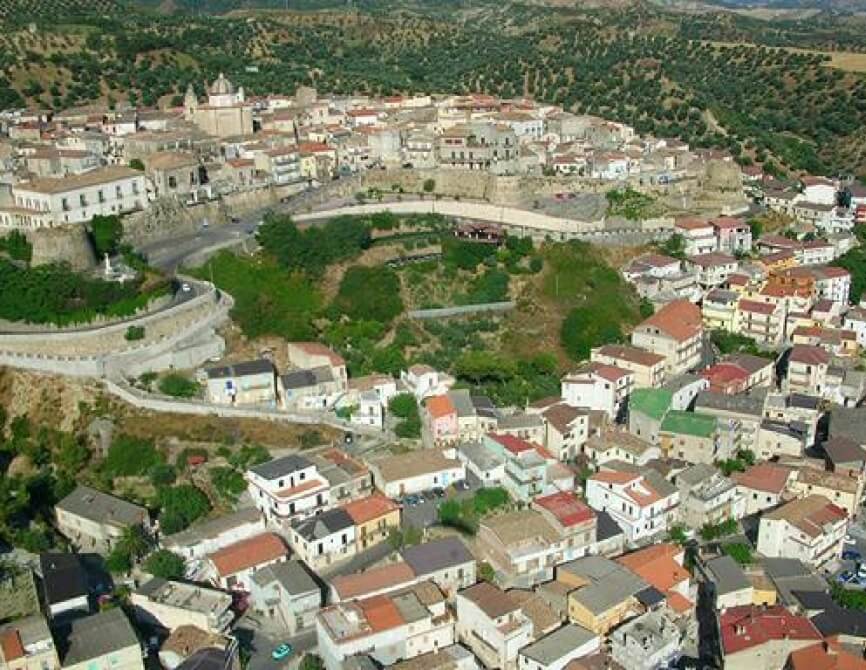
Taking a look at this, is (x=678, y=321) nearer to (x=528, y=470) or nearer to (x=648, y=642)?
(x=528, y=470)

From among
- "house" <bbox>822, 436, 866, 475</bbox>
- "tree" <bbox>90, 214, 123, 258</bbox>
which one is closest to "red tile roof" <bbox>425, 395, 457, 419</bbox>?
"house" <bbox>822, 436, 866, 475</bbox>

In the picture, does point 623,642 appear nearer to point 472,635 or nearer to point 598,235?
point 472,635

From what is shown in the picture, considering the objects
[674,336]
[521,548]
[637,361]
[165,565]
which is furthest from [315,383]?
[674,336]

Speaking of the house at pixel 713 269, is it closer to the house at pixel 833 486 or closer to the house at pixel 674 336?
the house at pixel 674 336

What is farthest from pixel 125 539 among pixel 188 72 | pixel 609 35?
pixel 609 35

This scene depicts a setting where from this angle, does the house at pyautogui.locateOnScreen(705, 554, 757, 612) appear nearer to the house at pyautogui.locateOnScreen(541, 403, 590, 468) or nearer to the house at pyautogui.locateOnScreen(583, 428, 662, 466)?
the house at pyautogui.locateOnScreen(583, 428, 662, 466)

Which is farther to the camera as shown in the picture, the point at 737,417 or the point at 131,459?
the point at 737,417
